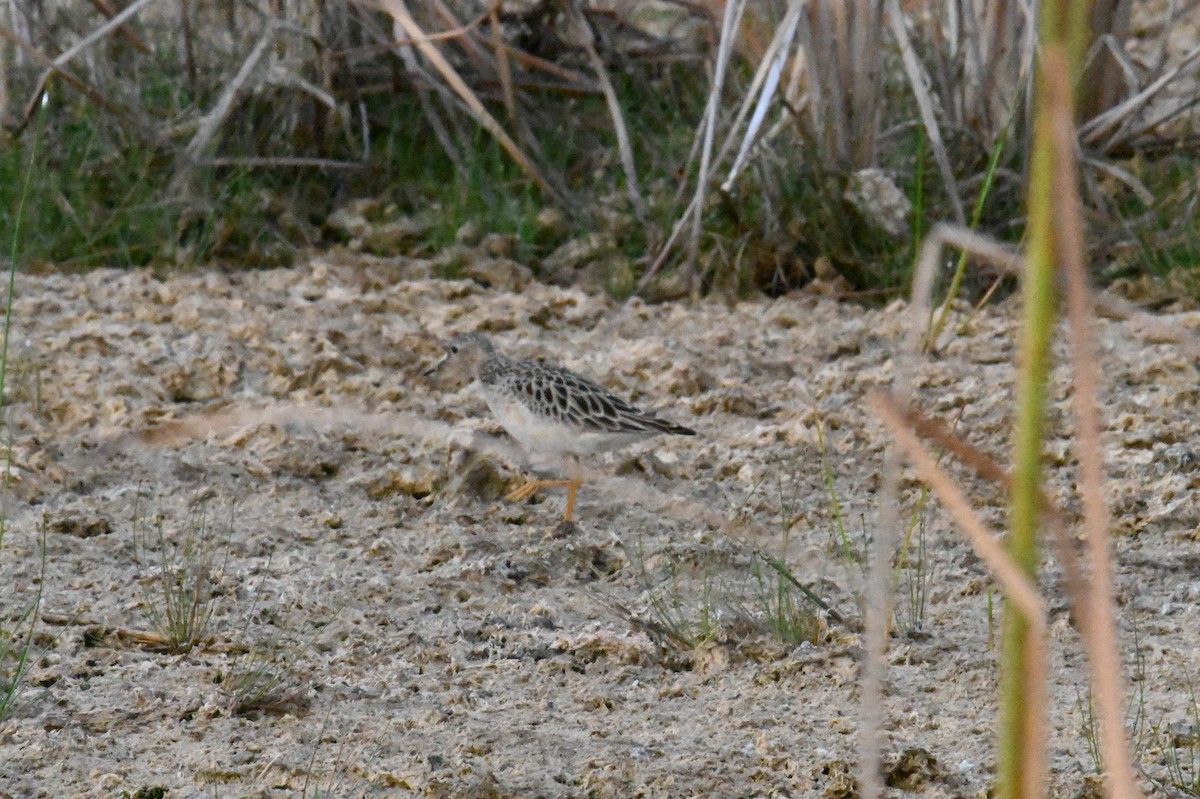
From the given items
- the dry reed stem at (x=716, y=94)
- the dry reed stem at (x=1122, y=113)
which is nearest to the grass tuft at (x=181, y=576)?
the dry reed stem at (x=716, y=94)

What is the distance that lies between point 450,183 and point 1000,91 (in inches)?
86.7

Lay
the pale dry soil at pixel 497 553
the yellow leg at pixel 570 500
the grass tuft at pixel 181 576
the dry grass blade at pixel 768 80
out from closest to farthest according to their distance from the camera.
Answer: the pale dry soil at pixel 497 553, the grass tuft at pixel 181 576, the yellow leg at pixel 570 500, the dry grass blade at pixel 768 80

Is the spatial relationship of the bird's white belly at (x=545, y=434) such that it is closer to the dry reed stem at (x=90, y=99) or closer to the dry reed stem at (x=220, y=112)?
the dry reed stem at (x=220, y=112)

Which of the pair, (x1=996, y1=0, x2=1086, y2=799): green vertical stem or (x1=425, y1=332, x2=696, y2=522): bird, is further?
(x1=425, y1=332, x2=696, y2=522): bird

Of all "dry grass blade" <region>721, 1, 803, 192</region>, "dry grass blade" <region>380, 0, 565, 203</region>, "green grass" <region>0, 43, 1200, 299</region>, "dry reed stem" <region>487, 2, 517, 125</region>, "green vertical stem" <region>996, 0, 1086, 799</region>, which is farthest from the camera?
"dry reed stem" <region>487, 2, 517, 125</region>

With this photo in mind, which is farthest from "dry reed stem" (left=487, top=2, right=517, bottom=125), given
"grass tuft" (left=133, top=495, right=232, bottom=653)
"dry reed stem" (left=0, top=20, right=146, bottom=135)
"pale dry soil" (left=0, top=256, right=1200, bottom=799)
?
"grass tuft" (left=133, top=495, right=232, bottom=653)

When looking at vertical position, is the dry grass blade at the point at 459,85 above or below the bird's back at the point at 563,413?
above

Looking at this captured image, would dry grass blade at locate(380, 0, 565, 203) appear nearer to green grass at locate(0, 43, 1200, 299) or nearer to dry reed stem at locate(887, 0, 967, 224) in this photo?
green grass at locate(0, 43, 1200, 299)

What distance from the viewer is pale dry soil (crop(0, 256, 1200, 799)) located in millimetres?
2678

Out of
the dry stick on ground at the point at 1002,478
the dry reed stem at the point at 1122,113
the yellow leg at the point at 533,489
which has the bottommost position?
the yellow leg at the point at 533,489

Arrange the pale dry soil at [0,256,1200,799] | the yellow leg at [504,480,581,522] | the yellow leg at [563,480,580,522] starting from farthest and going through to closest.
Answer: the yellow leg at [504,480,581,522] → the yellow leg at [563,480,580,522] → the pale dry soil at [0,256,1200,799]

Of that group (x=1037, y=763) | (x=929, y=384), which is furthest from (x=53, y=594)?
(x=1037, y=763)

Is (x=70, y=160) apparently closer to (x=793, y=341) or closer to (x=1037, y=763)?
(x=793, y=341)

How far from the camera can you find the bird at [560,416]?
4.10 metres
